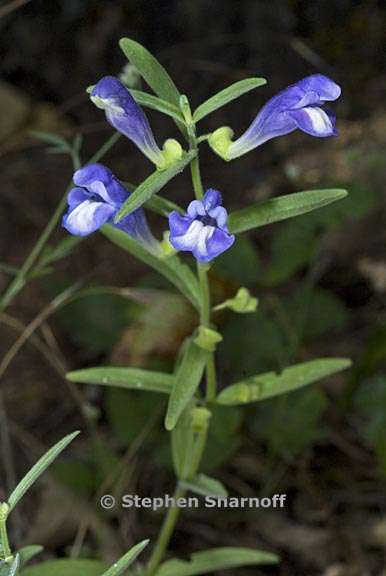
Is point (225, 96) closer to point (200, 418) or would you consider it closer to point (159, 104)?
point (159, 104)

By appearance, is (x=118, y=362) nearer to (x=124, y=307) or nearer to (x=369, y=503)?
(x=124, y=307)

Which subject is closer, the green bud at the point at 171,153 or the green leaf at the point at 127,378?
the green bud at the point at 171,153

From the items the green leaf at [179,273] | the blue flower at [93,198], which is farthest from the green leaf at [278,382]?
the blue flower at [93,198]

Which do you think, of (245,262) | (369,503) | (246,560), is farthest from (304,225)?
(246,560)

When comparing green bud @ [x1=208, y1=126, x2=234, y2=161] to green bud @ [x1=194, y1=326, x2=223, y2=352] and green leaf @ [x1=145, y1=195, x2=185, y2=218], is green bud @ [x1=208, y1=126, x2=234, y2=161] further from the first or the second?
green bud @ [x1=194, y1=326, x2=223, y2=352]

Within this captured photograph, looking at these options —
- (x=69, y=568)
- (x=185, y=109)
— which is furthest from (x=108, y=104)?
(x=69, y=568)

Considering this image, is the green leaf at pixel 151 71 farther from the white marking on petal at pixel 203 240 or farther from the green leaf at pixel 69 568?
the green leaf at pixel 69 568

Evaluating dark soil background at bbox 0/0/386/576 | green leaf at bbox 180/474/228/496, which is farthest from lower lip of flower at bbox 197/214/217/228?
dark soil background at bbox 0/0/386/576
